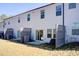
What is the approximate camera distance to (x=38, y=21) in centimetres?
1625

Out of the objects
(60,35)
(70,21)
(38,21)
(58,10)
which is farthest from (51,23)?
(70,21)

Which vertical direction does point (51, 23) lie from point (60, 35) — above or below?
above

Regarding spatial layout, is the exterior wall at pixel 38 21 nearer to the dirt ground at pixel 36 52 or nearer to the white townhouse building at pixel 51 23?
the white townhouse building at pixel 51 23

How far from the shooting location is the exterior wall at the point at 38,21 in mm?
14506

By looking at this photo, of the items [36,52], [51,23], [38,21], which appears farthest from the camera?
[38,21]

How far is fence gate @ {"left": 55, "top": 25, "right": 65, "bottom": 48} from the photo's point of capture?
12909 mm

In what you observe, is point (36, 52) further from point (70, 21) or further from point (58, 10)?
point (58, 10)

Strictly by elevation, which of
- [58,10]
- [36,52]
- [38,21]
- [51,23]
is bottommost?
[36,52]

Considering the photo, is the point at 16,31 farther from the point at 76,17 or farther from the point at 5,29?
the point at 76,17

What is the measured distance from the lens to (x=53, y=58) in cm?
797

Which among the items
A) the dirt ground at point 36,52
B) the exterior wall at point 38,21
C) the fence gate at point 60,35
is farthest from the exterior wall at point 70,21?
the dirt ground at point 36,52

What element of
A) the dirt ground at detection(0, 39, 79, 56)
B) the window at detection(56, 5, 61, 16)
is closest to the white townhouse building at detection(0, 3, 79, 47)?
the window at detection(56, 5, 61, 16)

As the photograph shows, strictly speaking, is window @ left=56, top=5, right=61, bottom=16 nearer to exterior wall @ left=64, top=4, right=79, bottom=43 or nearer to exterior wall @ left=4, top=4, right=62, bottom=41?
exterior wall @ left=4, top=4, right=62, bottom=41

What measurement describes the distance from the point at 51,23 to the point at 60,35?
188cm
